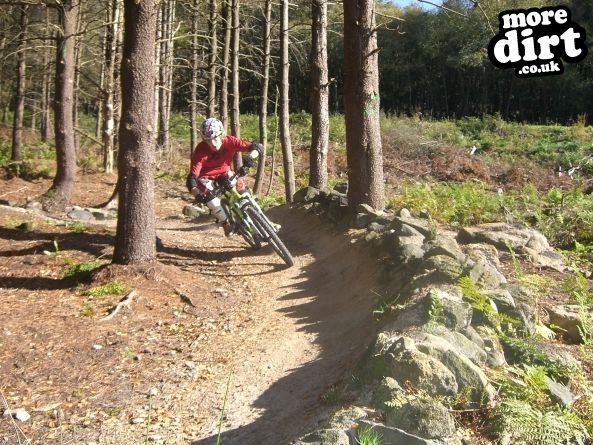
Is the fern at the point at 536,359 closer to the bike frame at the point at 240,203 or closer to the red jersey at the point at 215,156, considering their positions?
the bike frame at the point at 240,203

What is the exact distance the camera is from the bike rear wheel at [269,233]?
26.9 feet

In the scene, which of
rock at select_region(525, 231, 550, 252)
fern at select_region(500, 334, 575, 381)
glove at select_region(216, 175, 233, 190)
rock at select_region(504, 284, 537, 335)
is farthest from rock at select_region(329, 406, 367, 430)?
glove at select_region(216, 175, 233, 190)

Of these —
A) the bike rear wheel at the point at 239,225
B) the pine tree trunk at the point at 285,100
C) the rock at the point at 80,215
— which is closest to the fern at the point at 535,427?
the bike rear wheel at the point at 239,225

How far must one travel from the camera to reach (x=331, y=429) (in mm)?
3291

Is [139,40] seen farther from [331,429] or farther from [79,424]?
[331,429]

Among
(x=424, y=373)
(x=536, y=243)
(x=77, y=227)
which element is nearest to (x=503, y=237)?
(x=536, y=243)

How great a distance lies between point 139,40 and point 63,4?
6.90 metres

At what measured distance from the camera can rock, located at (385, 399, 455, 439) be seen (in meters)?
3.28

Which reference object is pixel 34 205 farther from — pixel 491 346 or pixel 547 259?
pixel 491 346

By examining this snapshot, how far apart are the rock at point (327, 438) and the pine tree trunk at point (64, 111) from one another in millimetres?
11305

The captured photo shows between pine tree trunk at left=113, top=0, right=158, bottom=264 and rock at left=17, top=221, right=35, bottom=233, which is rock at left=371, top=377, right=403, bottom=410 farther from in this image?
rock at left=17, top=221, right=35, bottom=233

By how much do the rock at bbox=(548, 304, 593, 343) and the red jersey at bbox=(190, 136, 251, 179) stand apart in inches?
180

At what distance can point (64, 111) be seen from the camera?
44.4ft

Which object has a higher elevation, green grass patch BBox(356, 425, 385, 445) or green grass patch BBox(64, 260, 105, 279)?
green grass patch BBox(64, 260, 105, 279)
